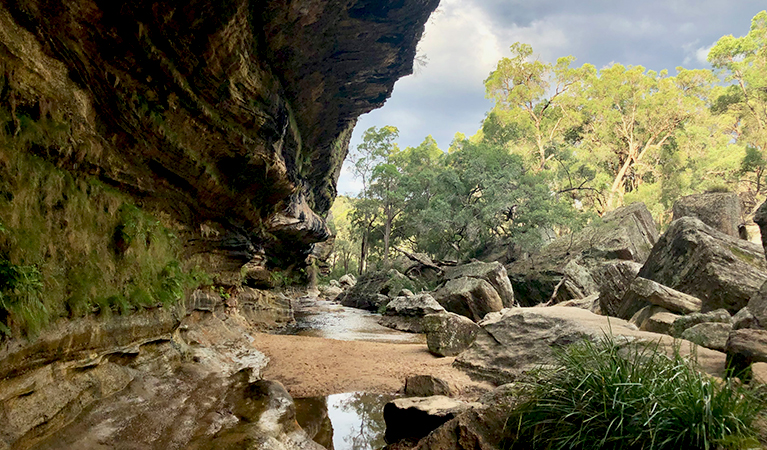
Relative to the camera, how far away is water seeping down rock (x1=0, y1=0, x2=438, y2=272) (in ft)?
→ 15.9

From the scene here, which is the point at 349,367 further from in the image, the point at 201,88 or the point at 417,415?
the point at 201,88

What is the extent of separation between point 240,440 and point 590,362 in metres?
3.75

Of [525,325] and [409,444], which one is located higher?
[525,325]

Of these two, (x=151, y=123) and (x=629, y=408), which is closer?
(x=629, y=408)

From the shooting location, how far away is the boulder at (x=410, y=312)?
14.7 metres

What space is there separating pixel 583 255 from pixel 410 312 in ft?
31.2

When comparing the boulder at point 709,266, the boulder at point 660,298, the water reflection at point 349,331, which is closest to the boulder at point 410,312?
the water reflection at point 349,331

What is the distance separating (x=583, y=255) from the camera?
58.8 ft

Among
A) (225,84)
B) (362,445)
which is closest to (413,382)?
(362,445)

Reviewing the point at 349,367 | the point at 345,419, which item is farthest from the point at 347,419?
the point at 349,367

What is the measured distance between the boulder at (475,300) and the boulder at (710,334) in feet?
32.3

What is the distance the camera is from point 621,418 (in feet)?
8.69

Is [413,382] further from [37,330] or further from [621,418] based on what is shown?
[37,330]

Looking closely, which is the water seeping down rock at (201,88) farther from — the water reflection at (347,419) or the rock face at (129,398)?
the water reflection at (347,419)
